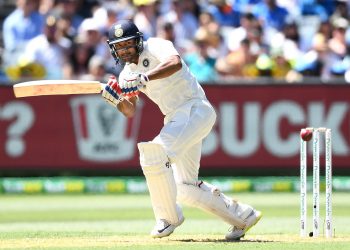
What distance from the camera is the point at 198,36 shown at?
12.7 metres

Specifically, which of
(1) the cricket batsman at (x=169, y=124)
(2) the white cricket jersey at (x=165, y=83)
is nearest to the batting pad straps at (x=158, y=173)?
(1) the cricket batsman at (x=169, y=124)

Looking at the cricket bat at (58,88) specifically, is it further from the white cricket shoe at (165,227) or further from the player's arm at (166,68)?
the white cricket shoe at (165,227)

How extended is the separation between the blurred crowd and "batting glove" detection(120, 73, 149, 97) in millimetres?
5590

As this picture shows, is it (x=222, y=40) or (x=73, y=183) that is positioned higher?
(x=222, y=40)

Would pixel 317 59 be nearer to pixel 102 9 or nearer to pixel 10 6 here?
pixel 102 9

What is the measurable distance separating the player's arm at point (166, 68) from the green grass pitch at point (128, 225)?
103 centimetres

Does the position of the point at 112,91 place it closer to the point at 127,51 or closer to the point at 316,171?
the point at 127,51

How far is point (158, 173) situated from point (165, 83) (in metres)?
0.60

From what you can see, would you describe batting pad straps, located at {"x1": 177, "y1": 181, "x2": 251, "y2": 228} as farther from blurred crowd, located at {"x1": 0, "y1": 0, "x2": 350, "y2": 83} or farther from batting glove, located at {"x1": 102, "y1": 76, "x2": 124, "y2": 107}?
blurred crowd, located at {"x1": 0, "y1": 0, "x2": 350, "y2": 83}

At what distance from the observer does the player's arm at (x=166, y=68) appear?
6.25m

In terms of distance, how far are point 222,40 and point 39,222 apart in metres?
5.29

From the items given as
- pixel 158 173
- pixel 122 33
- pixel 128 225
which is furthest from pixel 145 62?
pixel 128 225

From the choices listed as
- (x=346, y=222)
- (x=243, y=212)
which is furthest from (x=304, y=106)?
(x=243, y=212)

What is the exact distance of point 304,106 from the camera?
11.9m
